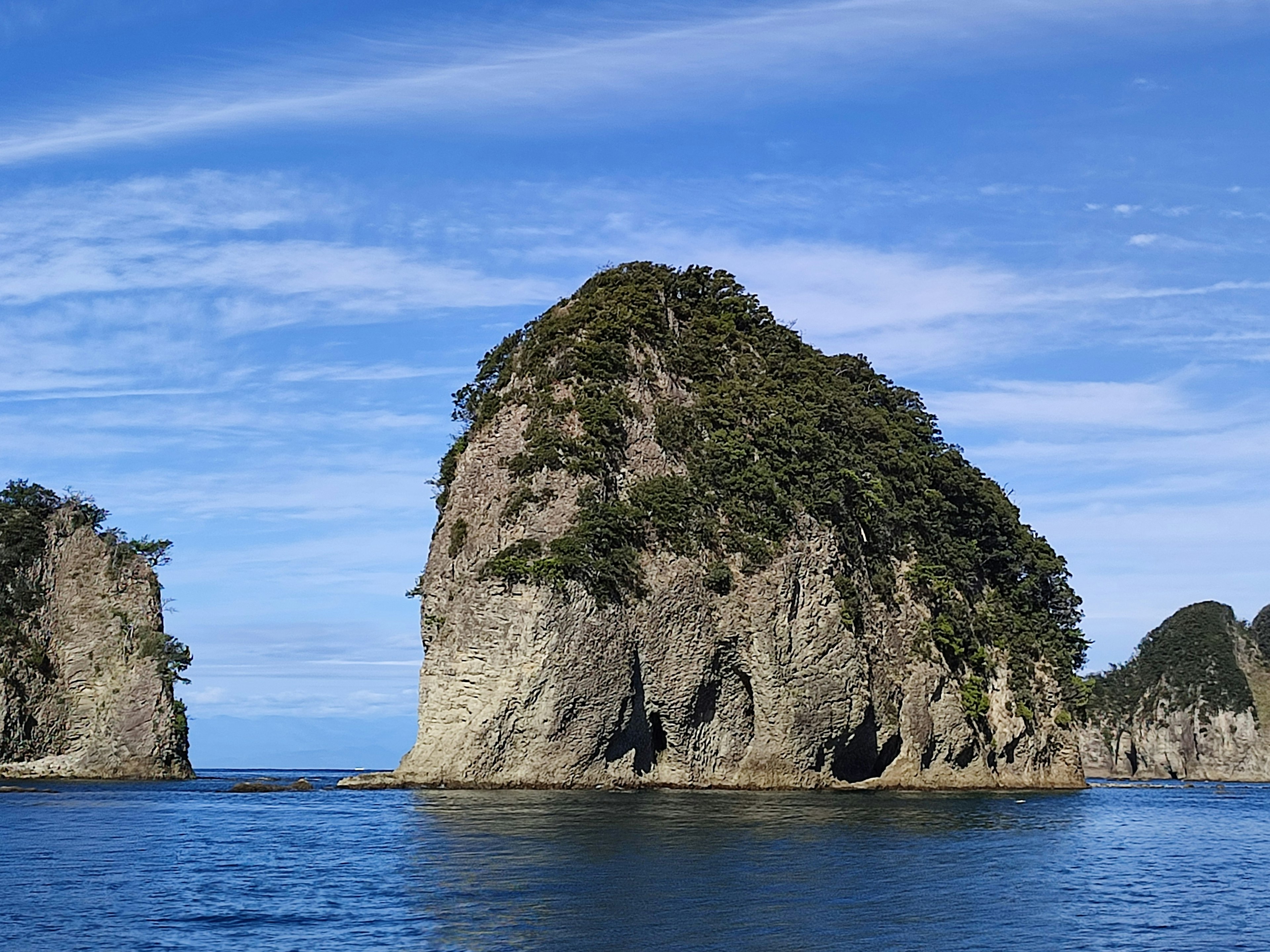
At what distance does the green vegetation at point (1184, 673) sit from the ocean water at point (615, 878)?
109910mm

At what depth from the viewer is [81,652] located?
2953 inches

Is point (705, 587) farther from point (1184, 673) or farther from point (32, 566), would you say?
point (1184, 673)

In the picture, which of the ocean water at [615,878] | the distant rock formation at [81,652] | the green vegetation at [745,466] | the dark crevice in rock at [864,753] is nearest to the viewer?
the ocean water at [615,878]

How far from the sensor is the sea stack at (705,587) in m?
57.3

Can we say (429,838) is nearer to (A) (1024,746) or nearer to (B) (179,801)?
(B) (179,801)

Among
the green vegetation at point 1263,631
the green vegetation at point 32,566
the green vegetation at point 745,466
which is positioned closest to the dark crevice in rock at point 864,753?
the green vegetation at point 745,466

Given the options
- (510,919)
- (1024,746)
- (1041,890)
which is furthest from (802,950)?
(1024,746)

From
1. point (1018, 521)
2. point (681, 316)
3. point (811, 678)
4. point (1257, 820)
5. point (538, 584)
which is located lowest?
point (1257, 820)

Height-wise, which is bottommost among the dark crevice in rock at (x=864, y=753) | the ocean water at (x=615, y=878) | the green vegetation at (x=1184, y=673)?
the ocean water at (x=615, y=878)

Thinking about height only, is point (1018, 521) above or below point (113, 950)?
above

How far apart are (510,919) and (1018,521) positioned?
59.3 m

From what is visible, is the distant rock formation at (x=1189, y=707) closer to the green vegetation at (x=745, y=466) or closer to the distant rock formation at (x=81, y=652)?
the green vegetation at (x=745, y=466)

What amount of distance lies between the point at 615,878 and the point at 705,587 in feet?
111

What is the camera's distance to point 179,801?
2116 inches
